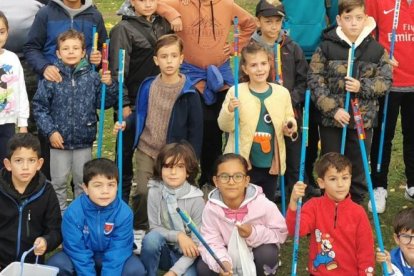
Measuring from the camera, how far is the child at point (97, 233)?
5102mm

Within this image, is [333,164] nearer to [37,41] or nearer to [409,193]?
[409,193]

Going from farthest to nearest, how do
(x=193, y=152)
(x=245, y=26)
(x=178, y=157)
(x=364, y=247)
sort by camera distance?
(x=245, y=26), (x=193, y=152), (x=178, y=157), (x=364, y=247)

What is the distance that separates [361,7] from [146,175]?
6.76 ft

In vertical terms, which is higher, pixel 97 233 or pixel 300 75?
pixel 300 75

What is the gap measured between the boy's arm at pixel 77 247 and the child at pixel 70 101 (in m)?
0.86

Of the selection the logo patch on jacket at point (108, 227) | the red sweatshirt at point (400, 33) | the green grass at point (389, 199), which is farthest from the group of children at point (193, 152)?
the green grass at point (389, 199)

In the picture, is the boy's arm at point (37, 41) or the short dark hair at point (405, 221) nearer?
the short dark hair at point (405, 221)

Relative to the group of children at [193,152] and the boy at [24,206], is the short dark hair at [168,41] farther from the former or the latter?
the boy at [24,206]

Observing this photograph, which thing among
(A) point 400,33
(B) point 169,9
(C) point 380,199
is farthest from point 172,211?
(A) point 400,33

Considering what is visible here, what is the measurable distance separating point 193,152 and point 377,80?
1.54m

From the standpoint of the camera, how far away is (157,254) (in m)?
5.20

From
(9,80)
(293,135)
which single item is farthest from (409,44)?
(9,80)

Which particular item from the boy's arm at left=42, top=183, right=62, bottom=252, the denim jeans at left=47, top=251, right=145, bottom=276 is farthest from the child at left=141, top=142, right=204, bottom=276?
the boy's arm at left=42, top=183, right=62, bottom=252

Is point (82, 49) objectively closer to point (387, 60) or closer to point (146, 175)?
point (146, 175)
